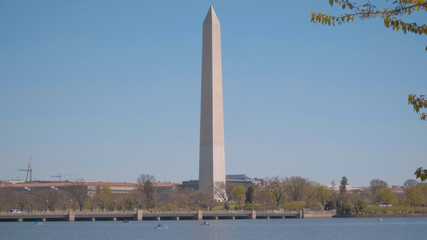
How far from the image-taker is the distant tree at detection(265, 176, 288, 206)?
128250 millimetres

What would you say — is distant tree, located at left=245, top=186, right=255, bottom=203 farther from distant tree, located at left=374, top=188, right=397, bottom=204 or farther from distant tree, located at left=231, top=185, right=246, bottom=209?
distant tree, located at left=374, top=188, right=397, bottom=204

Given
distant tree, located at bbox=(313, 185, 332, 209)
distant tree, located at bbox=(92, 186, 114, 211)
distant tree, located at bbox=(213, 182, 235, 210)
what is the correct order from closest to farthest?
distant tree, located at bbox=(213, 182, 235, 210), distant tree, located at bbox=(92, 186, 114, 211), distant tree, located at bbox=(313, 185, 332, 209)

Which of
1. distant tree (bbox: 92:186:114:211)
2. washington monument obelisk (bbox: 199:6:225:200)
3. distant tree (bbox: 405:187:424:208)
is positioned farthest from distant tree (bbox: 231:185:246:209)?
distant tree (bbox: 405:187:424:208)

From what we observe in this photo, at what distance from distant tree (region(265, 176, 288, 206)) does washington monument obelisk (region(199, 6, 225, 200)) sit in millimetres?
18728

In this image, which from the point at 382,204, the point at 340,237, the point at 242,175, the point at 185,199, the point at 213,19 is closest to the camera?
the point at 340,237

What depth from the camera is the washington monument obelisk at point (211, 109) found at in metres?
108

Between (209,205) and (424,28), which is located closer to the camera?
(424,28)

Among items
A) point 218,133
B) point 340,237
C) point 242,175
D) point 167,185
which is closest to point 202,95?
point 218,133

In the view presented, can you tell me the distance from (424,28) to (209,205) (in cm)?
10836

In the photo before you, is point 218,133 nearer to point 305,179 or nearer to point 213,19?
point 213,19

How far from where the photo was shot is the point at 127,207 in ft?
383

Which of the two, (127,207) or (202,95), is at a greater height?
(202,95)

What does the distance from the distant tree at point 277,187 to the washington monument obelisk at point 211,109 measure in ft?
61.4

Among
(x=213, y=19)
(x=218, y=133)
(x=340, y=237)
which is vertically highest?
(x=213, y=19)
